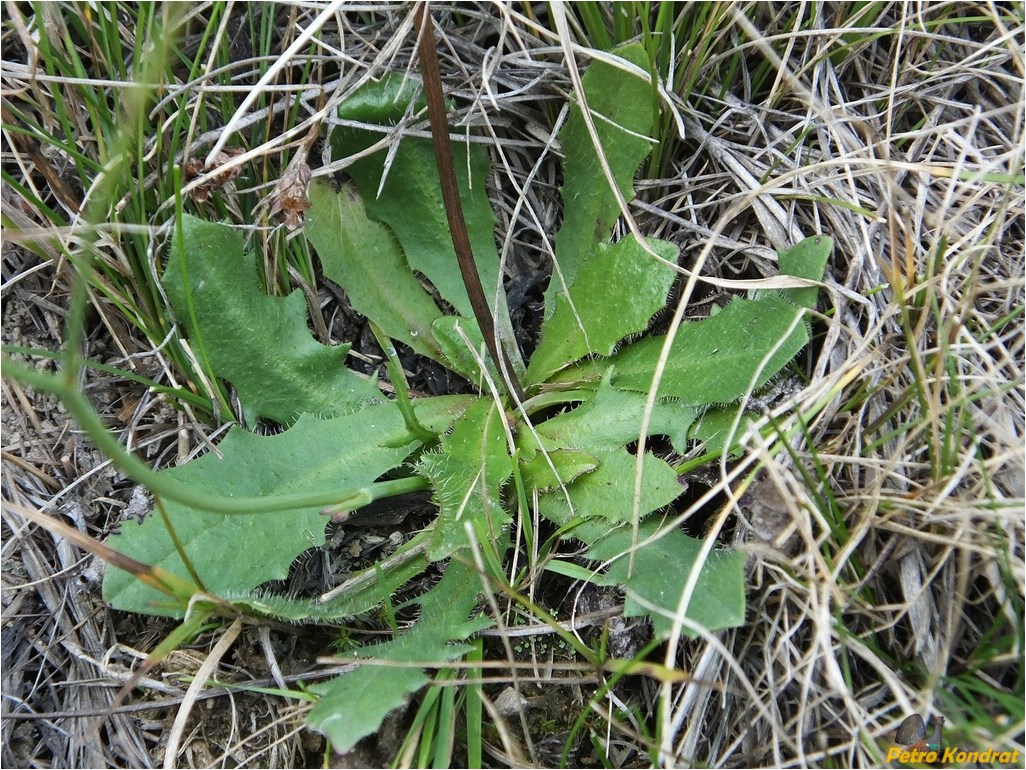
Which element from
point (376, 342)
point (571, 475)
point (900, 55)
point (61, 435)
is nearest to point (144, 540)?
point (61, 435)

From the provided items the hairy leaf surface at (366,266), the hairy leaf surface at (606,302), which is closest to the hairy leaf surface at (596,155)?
the hairy leaf surface at (606,302)

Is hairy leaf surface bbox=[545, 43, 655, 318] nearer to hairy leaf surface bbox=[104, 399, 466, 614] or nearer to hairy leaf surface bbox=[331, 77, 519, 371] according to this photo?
hairy leaf surface bbox=[331, 77, 519, 371]

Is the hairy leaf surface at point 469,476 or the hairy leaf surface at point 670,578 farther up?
the hairy leaf surface at point 469,476

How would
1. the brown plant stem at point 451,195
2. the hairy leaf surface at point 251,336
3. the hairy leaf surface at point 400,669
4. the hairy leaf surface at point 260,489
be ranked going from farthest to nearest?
the hairy leaf surface at point 251,336 < the hairy leaf surface at point 260,489 < the brown plant stem at point 451,195 < the hairy leaf surface at point 400,669

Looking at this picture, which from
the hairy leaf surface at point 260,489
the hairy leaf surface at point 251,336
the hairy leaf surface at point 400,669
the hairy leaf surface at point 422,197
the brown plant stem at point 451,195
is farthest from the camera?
the hairy leaf surface at point 422,197

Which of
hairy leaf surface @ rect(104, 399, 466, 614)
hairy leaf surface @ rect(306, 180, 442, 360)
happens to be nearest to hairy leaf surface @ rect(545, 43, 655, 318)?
hairy leaf surface @ rect(306, 180, 442, 360)

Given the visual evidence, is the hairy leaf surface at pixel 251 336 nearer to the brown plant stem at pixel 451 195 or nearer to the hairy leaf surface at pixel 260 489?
the hairy leaf surface at pixel 260 489
